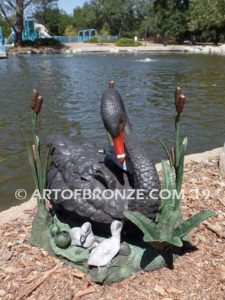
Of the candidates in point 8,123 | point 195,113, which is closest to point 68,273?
point 8,123

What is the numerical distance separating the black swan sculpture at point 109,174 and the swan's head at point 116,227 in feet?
0.11

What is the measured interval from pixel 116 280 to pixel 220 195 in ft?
4.98

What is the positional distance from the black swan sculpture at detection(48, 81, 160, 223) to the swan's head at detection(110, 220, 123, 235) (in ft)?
0.11

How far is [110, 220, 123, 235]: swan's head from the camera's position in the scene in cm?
273

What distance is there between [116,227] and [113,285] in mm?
408

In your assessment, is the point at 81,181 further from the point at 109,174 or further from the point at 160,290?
the point at 160,290

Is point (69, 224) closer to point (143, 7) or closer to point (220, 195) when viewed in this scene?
point (220, 195)

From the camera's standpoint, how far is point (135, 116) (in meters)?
9.42

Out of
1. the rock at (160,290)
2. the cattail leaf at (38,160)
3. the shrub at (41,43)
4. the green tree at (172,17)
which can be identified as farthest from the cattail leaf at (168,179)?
the green tree at (172,17)

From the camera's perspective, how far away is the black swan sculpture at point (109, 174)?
8.50 feet

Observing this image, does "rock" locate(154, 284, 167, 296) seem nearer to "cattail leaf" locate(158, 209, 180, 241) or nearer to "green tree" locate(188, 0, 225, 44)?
"cattail leaf" locate(158, 209, 180, 241)

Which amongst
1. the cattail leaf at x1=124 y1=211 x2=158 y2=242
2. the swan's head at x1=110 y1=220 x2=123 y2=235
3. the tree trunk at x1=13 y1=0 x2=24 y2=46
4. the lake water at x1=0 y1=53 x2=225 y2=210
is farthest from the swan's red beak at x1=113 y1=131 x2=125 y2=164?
the tree trunk at x1=13 y1=0 x2=24 y2=46

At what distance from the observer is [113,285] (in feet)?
9.07

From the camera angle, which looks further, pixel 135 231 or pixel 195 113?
pixel 195 113
